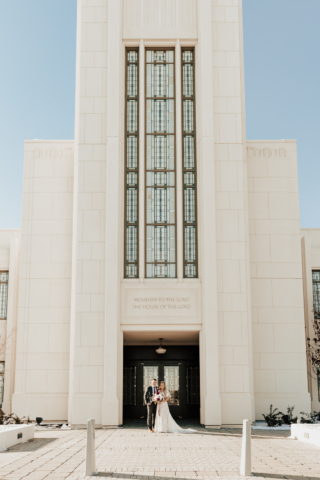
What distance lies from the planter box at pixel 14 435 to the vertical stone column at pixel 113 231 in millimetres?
3226

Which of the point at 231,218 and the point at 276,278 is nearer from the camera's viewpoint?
the point at 231,218

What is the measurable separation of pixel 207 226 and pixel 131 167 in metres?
3.31

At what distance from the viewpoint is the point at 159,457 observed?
1084 cm

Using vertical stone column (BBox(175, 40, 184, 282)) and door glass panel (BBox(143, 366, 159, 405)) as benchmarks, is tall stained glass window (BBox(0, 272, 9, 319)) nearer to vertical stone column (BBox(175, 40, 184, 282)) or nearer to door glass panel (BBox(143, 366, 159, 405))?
door glass panel (BBox(143, 366, 159, 405))

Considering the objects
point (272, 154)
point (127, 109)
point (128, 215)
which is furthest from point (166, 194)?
point (272, 154)

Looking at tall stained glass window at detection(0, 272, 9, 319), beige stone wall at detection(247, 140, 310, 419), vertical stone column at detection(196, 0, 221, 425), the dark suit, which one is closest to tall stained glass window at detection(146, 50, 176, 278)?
vertical stone column at detection(196, 0, 221, 425)

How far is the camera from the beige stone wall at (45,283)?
18.7m

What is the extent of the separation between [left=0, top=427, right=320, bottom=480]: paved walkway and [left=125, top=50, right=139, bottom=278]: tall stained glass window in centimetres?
565

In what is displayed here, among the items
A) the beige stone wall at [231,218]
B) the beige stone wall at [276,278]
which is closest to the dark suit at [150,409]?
the beige stone wall at [231,218]

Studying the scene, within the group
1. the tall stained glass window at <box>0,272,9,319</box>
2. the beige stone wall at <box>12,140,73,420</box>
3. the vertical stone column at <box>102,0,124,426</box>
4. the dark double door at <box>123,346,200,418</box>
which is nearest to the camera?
the vertical stone column at <box>102,0,124,426</box>

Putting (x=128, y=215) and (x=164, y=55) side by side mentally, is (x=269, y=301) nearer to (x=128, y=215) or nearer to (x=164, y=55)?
(x=128, y=215)

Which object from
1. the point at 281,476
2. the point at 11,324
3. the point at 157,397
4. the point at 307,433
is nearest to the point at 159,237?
the point at 157,397

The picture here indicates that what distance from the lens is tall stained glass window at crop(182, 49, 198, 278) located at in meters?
18.0

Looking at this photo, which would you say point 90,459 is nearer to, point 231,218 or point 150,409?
point 150,409
